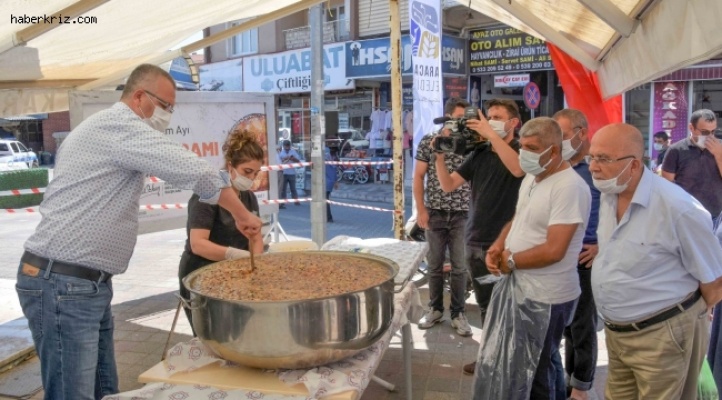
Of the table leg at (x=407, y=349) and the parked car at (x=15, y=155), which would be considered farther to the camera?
the parked car at (x=15, y=155)

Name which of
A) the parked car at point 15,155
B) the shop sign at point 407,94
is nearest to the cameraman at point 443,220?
the shop sign at point 407,94

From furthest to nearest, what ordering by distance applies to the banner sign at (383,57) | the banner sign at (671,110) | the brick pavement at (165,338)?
1. the banner sign at (383,57)
2. the banner sign at (671,110)
3. the brick pavement at (165,338)

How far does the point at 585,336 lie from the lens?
153 inches

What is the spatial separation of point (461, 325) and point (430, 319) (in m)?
0.32

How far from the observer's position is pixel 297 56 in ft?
58.9

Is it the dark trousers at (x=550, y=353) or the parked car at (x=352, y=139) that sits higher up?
the parked car at (x=352, y=139)

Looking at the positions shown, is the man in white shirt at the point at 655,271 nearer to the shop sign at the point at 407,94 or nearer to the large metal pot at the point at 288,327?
the large metal pot at the point at 288,327

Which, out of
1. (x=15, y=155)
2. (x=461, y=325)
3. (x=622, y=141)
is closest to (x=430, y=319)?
(x=461, y=325)

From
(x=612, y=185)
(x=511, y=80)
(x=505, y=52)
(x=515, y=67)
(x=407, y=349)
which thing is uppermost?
(x=505, y=52)

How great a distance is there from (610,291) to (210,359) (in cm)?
177

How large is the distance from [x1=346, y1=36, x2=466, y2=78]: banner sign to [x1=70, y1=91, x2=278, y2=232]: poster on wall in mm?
7871

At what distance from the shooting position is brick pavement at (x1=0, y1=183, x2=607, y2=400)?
14.2 feet

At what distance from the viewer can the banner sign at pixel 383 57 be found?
14.8 meters

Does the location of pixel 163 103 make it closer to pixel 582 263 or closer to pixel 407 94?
pixel 582 263
